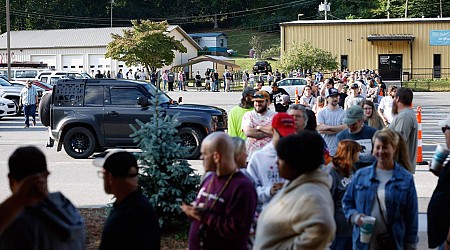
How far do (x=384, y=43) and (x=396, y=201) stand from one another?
58.9m

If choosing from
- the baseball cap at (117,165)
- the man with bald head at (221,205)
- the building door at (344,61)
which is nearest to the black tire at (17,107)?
the man with bald head at (221,205)

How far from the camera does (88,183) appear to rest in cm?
1400

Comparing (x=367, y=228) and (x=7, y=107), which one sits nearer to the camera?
(x=367, y=228)

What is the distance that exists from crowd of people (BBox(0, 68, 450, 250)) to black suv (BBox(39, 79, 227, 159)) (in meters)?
9.93

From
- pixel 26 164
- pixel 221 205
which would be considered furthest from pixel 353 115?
pixel 26 164

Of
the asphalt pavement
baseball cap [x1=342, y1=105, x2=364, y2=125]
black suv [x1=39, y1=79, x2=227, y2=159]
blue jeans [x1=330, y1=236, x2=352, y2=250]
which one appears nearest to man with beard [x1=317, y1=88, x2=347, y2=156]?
the asphalt pavement

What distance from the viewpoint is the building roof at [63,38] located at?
78000 millimetres

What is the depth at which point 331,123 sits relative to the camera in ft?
37.4

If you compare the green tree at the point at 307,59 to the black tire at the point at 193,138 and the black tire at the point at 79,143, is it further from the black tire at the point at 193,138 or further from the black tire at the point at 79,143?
the black tire at the point at 79,143

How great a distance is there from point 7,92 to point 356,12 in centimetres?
7641

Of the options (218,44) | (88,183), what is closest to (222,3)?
(218,44)

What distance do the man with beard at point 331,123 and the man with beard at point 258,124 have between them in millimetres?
→ 1532

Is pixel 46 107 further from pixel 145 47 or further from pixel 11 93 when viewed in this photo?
pixel 145 47

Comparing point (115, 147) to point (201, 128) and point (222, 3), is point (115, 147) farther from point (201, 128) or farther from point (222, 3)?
point (222, 3)
